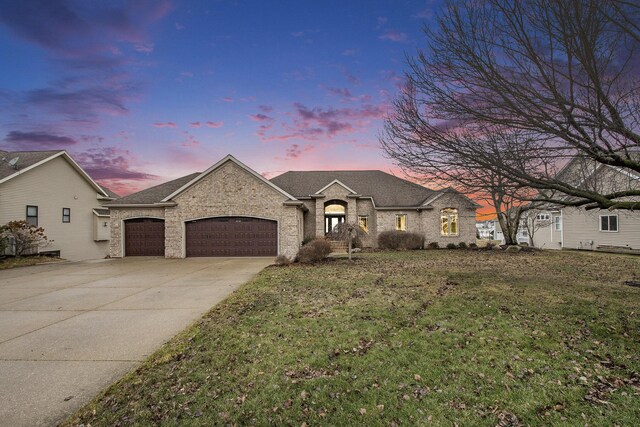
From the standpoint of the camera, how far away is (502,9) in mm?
4750

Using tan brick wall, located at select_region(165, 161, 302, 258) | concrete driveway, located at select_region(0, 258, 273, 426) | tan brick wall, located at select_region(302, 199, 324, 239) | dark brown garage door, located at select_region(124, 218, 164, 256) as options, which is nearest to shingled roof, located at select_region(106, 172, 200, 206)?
dark brown garage door, located at select_region(124, 218, 164, 256)

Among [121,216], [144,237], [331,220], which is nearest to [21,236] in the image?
[121,216]

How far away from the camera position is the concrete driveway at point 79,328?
3.76 m

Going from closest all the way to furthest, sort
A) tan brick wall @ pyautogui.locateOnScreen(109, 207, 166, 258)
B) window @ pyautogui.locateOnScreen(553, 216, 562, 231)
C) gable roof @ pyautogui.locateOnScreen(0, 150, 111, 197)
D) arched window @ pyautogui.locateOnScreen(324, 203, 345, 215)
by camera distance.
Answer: gable roof @ pyautogui.locateOnScreen(0, 150, 111, 197), tan brick wall @ pyautogui.locateOnScreen(109, 207, 166, 258), window @ pyautogui.locateOnScreen(553, 216, 562, 231), arched window @ pyautogui.locateOnScreen(324, 203, 345, 215)

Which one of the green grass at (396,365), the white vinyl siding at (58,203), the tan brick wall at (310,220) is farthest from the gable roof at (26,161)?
the green grass at (396,365)

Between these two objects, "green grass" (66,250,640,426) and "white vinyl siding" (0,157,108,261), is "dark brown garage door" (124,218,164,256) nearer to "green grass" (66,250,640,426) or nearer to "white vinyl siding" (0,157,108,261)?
"white vinyl siding" (0,157,108,261)

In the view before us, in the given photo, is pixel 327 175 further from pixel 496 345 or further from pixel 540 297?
pixel 496 345

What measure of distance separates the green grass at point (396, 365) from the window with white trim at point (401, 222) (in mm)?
16607

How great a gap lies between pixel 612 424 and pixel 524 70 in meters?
5.21

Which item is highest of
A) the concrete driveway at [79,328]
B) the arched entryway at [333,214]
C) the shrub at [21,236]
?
the arched entryway at [333,214]

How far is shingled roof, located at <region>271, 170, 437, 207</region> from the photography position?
2544cm

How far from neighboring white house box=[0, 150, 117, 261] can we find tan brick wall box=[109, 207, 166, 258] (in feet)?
20.2

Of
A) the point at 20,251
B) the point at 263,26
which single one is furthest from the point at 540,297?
the point at 20,251

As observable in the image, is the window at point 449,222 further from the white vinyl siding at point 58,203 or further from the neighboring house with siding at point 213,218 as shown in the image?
the white vinyl siding at point 58,203
